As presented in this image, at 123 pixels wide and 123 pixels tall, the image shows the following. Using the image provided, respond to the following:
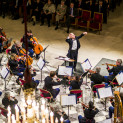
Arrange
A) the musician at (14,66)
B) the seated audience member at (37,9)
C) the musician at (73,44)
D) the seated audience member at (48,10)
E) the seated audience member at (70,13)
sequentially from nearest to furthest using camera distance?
1. the musician at (14,66)
2. the musician at (73,44)
3. the seated audience member at (70,13)
4. the seated audience member at (48,10)
5. the seated audience member at (37,9)

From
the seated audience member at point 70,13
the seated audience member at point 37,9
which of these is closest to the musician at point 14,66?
the seated audience member at point 70,13

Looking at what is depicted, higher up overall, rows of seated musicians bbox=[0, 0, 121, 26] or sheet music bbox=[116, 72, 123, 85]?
rows of seated musicians bbox=[0, 0, 121, 26]

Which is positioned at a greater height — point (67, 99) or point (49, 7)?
point (49, 7)

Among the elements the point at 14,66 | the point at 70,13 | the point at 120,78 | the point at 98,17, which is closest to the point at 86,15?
the point at 98,17

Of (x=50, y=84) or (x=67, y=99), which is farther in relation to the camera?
(x=50, y=84)

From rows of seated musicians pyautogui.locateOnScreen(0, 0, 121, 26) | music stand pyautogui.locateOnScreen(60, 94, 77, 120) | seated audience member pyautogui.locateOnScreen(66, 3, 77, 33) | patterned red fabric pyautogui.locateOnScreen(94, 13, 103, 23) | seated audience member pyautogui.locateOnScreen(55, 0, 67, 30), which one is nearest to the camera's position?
music stand pyautogui.locateOnScreen(60, 94, 77, 120)

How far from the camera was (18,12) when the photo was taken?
53.1ft

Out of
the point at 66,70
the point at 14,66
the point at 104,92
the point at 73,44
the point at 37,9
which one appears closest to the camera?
the point at 104,92

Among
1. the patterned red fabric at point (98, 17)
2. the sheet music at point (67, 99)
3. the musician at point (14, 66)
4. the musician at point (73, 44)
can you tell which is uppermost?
the patterned red fabric at point (98, 17)

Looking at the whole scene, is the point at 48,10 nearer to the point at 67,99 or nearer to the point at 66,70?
the point at 66,70

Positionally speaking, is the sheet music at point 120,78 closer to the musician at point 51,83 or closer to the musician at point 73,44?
the musician at point 51,83

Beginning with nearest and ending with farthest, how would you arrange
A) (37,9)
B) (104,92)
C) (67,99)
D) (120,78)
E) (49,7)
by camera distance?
(67,99), (104,92), (120,78), (49,7), (37,9)

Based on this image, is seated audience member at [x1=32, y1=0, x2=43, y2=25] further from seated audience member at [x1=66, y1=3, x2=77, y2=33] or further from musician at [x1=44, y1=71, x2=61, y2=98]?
musician at [x1=44, y1=71, x2=61, y2=98]

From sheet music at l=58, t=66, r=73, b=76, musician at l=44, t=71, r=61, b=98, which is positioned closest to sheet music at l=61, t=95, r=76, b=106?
musician at l=44, t=71, r=61, b=98
